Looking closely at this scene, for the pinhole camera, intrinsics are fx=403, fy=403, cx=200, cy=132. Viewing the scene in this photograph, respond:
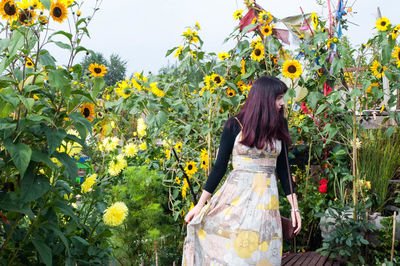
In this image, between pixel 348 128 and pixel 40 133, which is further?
pixel 348 128

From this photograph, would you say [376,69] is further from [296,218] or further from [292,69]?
[296,218]

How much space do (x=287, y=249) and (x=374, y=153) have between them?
1.12 metres

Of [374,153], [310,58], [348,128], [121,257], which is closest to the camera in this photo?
[121,257]

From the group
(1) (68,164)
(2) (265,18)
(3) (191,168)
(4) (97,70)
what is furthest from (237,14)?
(1) (68,164)

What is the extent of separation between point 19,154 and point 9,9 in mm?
582

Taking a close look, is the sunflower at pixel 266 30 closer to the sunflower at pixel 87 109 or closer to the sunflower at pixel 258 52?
the sunflower at pixel 258 52

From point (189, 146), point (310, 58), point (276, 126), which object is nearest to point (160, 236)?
point (189, 146)

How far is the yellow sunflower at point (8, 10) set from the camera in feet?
4.73

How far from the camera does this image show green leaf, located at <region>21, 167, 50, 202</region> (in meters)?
1.29

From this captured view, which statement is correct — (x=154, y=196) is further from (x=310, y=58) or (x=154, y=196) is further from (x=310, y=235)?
(x=310, y=58)

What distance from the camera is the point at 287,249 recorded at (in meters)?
3.20

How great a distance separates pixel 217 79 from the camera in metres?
2.56

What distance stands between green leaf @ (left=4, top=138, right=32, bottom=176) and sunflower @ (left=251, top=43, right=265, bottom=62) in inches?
77.2

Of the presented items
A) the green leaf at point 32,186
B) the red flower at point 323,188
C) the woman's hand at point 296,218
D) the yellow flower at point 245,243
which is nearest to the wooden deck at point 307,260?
the red flower at point 323,188
